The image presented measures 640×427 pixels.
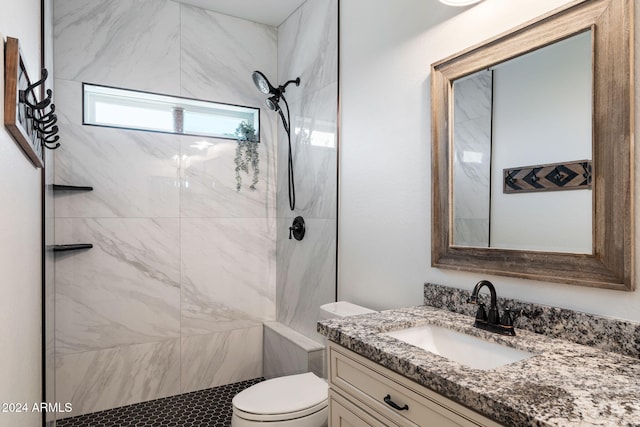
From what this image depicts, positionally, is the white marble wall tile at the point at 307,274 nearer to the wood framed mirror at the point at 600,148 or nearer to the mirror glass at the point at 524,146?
the mirror glass at the point at 524,146

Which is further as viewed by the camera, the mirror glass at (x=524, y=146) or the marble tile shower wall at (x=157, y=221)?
the marble tile shower wall at (x=157, y=221)

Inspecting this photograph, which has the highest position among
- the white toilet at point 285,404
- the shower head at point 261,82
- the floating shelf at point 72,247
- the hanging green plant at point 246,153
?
the shower head at point 261,82

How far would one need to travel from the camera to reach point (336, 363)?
1.42 metres

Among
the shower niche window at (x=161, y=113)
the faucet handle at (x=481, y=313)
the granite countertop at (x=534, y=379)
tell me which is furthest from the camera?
the shower niche window at (x=161, y=113)

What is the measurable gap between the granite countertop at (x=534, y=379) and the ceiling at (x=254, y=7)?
8.07ft

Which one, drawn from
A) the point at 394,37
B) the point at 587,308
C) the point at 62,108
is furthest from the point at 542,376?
the point at 62,108

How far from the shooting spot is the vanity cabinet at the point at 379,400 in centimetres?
99

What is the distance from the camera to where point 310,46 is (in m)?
2.74

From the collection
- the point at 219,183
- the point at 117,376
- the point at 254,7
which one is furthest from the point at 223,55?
the point at 117,376

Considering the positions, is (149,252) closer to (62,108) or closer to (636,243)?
(62,108)

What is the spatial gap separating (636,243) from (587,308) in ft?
0.80

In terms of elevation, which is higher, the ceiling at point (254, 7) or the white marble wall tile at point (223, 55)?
the ceiling at point (254, 7)

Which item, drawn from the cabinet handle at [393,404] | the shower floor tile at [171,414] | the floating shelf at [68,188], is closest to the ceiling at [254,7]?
the floating shelf at [68,188]

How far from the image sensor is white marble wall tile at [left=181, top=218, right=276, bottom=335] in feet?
9.35
